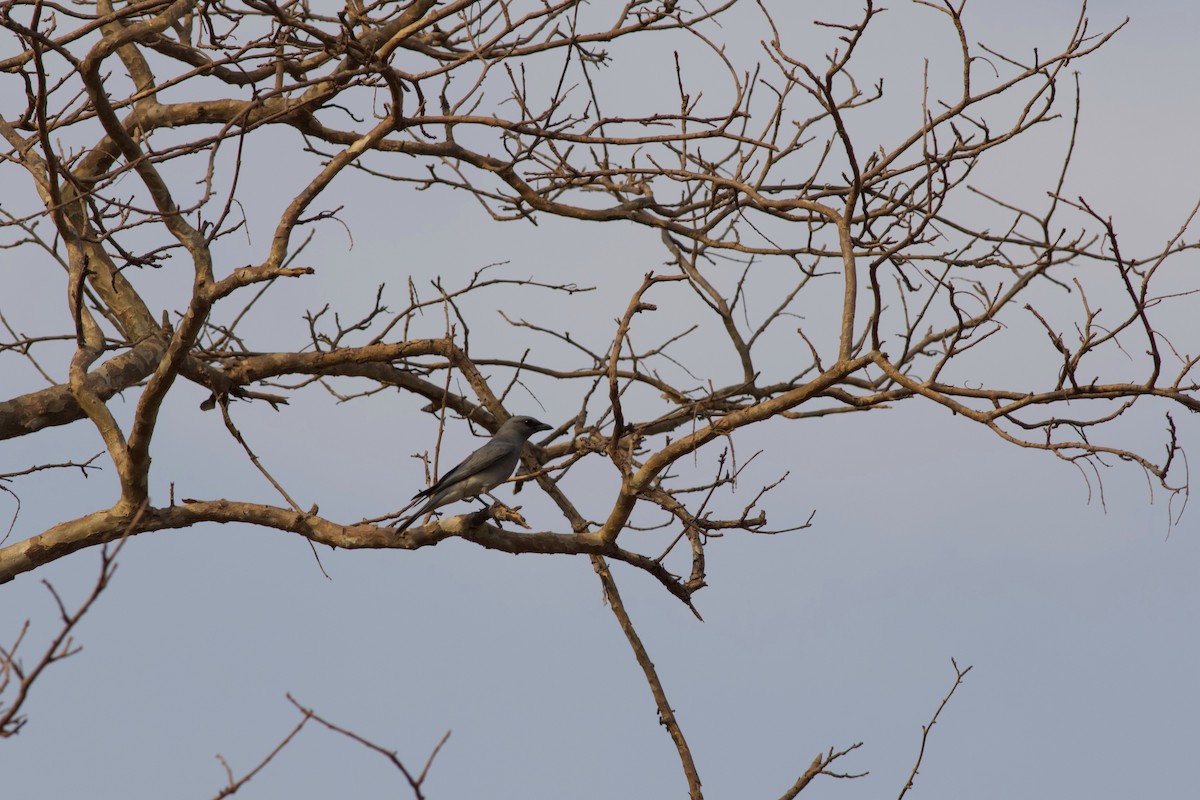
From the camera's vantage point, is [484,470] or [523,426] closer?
[484,470]

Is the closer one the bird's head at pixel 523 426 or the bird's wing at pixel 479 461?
the bird's wing at pixel 479 461

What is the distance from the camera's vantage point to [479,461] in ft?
23.7

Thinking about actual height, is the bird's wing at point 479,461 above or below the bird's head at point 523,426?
below

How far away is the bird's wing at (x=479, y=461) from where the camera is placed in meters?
7.11

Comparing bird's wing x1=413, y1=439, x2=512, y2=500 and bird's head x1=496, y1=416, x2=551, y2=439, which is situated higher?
bird's head x1=496, y1=416, x2=551, y2=439

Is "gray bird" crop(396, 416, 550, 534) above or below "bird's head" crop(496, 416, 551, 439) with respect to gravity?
below

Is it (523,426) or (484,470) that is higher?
(523,426)

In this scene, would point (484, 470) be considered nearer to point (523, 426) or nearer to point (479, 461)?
point (479, 461)

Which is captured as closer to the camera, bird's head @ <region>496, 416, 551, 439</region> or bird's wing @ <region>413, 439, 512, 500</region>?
bird's wing @ <region>413, 439, 512, 500</region>

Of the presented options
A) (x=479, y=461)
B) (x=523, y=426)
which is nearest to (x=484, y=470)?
(x=479, y=461)

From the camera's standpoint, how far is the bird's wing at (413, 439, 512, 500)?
7109 millimetres

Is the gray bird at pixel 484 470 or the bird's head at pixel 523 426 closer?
the gray bird at pixel 484 470

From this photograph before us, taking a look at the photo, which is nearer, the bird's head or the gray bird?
the gray bird

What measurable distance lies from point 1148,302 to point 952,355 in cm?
74
